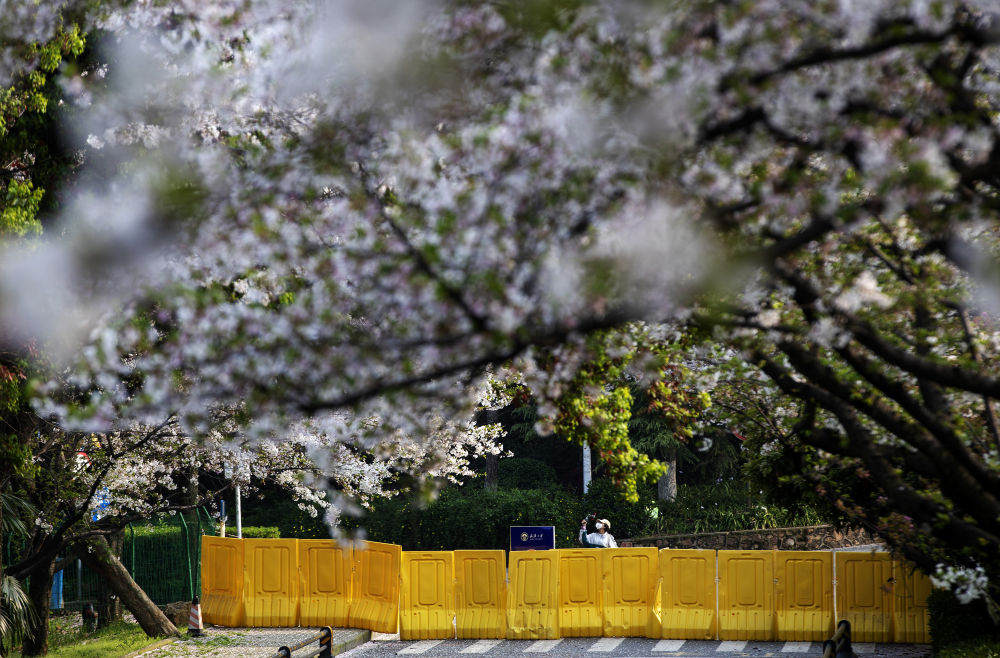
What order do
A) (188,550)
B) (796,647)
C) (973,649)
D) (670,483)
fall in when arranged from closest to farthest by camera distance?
(973,649)
(796,647)
(188,550)
(670,483)

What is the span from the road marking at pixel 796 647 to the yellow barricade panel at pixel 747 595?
1.27 ft

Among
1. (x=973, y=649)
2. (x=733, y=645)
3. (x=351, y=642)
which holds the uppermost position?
(x=973, y=649)

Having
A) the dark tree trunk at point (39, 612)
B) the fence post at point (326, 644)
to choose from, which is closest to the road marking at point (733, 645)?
the fence post at point (326, 644)

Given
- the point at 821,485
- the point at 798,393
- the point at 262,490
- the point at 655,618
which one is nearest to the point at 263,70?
the point at 798,393

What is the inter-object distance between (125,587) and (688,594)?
859cm

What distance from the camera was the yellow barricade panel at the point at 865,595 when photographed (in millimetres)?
14969

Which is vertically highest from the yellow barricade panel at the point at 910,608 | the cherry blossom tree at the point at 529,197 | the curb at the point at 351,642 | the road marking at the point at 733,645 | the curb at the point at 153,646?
the cherry blossom tree at the point at 529,197

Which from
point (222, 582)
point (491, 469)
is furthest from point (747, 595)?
point (491, 469)

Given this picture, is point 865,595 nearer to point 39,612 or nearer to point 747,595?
point 747,595

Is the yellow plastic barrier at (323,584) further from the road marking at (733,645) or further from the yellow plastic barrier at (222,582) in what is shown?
the road marking at (733,645)

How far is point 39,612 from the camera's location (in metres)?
13.7

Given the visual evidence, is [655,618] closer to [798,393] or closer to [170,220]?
[798,393]

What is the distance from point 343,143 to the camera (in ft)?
15.1

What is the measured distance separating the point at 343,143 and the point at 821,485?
6.85 m
